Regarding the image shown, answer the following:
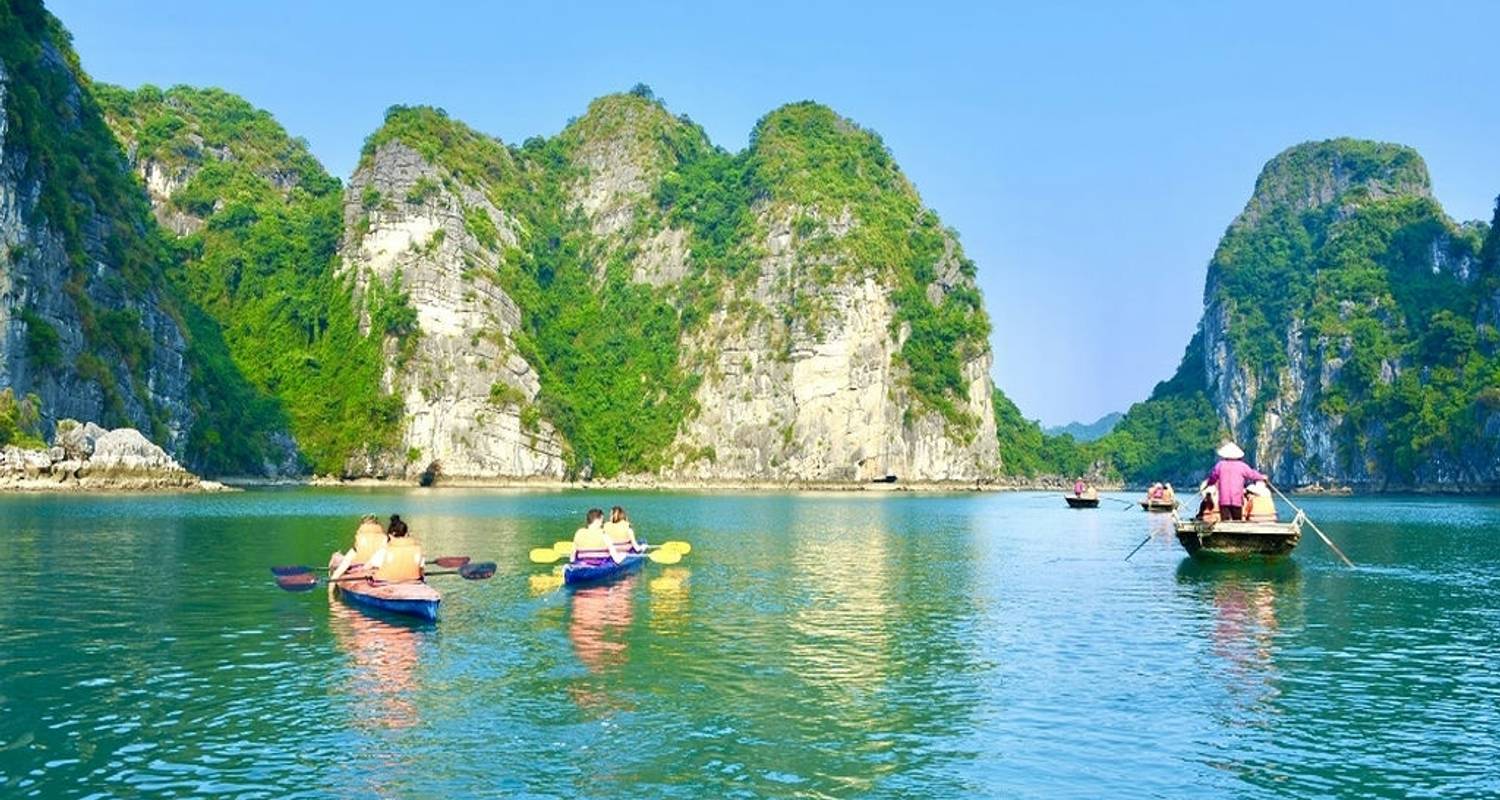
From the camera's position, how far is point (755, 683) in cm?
1554

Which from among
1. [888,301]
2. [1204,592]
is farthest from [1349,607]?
[888,301]

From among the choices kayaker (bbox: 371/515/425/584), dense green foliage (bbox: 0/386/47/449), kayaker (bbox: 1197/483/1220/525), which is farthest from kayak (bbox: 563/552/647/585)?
dense green foliage (bbox: 0/386/47/449)

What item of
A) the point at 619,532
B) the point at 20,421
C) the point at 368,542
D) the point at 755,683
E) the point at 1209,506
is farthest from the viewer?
the point at 20,421

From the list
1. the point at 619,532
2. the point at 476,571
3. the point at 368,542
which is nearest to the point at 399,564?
the point at 368,542

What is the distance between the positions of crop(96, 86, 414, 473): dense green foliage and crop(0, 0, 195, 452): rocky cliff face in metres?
11.4

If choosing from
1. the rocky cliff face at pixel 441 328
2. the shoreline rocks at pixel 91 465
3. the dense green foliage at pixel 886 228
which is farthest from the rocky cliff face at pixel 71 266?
the dense green foliage at pixel 886 228

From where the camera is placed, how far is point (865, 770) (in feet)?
38.0

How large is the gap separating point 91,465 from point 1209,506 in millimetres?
61773

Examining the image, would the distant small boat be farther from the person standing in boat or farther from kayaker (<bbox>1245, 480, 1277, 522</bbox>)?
the person standing in boat

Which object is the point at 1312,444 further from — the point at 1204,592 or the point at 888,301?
the point at 1204,592

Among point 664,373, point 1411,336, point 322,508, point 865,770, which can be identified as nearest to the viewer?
point 865,770

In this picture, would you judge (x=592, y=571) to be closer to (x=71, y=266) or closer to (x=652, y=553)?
(x=652, y=553)

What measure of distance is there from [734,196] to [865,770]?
493ft

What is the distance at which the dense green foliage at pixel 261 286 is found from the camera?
117 metres
